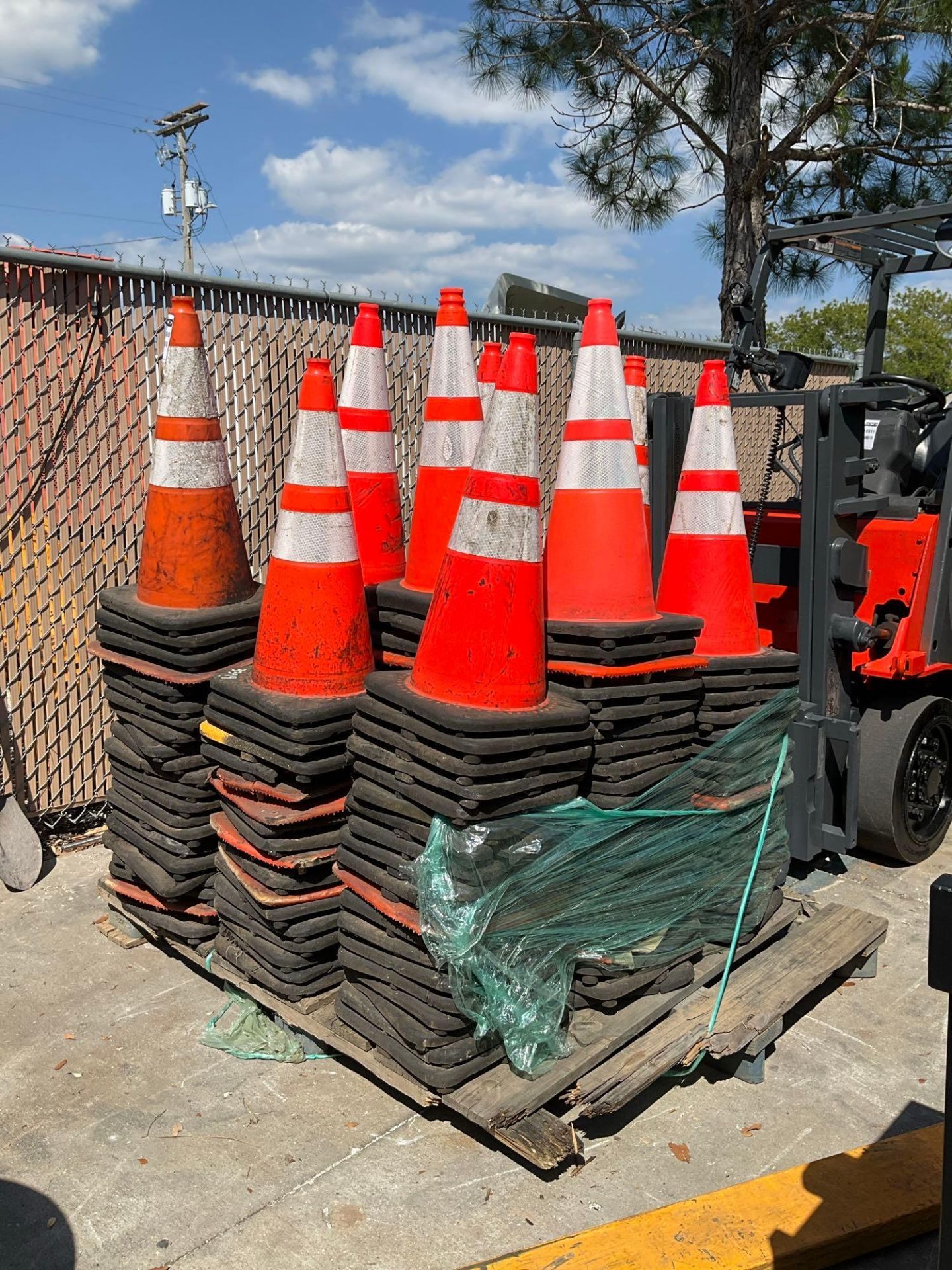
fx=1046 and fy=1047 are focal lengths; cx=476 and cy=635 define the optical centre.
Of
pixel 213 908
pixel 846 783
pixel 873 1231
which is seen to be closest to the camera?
pixel 873 1231

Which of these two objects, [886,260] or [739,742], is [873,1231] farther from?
[886,260]

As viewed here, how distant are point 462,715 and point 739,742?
1.32 m

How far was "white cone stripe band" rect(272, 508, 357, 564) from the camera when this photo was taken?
11.8 ft

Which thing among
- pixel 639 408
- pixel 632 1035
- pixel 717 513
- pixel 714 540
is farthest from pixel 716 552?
pixel 632 1035

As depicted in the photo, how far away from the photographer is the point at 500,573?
3174 millimetres

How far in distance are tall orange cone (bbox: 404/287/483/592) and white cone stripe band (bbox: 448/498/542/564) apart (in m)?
0.71

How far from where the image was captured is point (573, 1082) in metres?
3.09

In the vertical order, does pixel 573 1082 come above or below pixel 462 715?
below

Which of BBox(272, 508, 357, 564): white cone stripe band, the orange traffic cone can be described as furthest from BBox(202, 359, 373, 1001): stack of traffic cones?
the orange traffic cone

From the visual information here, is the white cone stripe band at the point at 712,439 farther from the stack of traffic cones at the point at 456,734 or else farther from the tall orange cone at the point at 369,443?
the tall orange cone at the point at 369,443

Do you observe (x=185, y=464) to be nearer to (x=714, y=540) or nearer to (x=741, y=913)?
(x=714, y=540)

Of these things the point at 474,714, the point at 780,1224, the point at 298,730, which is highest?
the point at 474,714

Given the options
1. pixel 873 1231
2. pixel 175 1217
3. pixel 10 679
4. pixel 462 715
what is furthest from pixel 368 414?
pixel 873 1231

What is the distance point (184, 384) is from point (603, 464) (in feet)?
5.39
